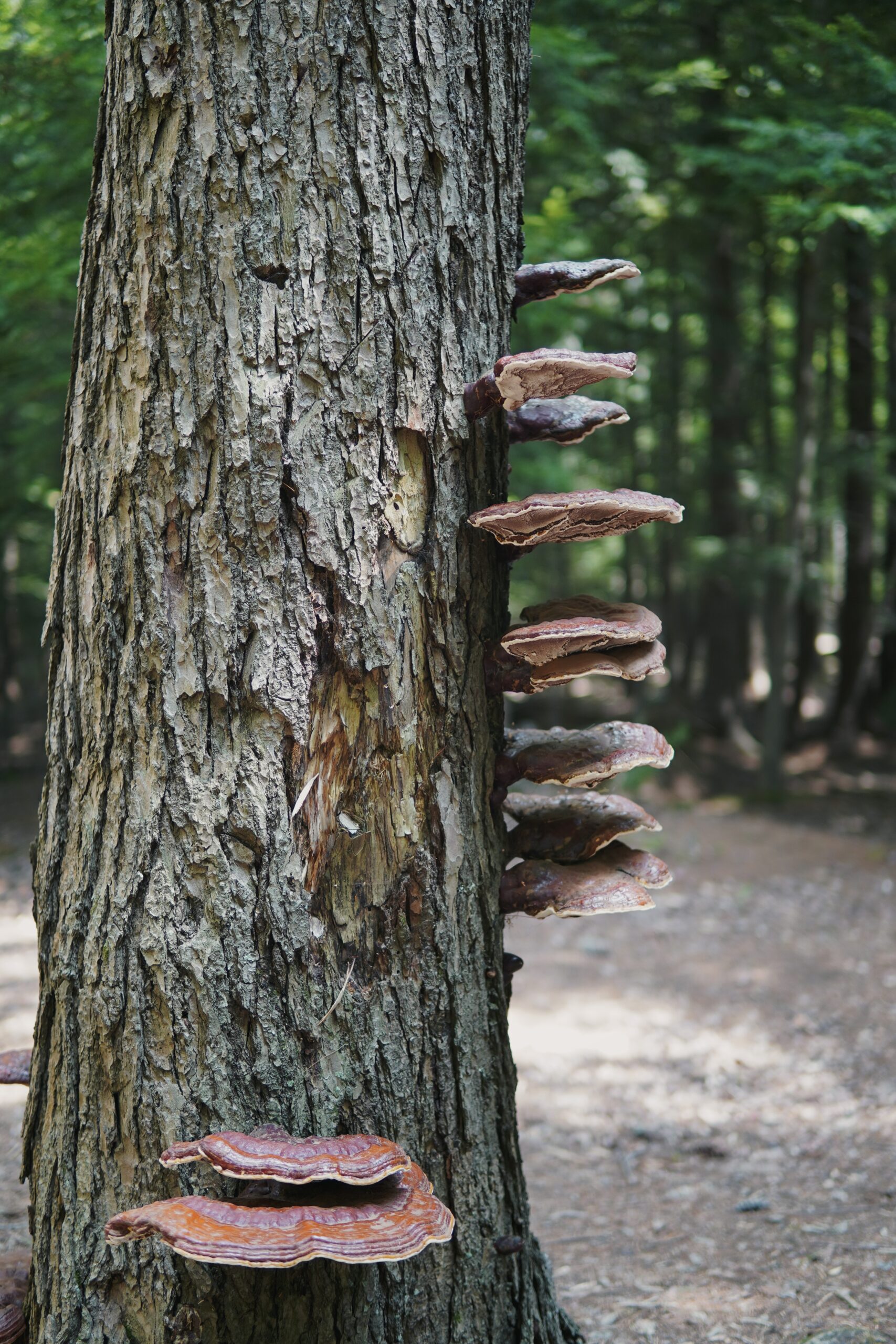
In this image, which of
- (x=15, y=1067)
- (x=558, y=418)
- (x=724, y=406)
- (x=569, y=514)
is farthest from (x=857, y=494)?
(x=15, y=1067)

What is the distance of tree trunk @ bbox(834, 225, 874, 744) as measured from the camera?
521 inches

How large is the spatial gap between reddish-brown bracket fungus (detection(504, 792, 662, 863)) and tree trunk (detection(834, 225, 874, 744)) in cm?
1187

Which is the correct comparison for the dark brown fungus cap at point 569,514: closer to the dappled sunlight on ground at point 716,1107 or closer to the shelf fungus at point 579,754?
the shelf fungus at point 579,754

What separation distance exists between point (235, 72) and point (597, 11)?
28.2 feet

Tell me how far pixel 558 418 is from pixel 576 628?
0.65m

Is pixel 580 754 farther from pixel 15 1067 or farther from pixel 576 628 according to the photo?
pixel 15 1067

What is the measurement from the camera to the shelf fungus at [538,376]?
2.01 meters

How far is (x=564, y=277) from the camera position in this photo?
2277 mm

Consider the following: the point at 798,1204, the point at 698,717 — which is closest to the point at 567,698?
the point at 698,717

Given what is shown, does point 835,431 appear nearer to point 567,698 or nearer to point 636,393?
point 636,393

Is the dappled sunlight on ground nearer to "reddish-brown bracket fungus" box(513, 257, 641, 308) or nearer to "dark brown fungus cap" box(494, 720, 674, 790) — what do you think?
"dark brown fungus cap" box(494, 720, 674, 790)

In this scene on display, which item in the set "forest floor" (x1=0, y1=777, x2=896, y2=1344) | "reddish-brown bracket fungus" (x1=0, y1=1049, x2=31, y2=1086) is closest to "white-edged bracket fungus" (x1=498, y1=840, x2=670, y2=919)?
"reddish-brown bracket fungus" (x1=0, y1=1049, x2=31, y2=1086)

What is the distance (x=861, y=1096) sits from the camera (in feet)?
16.2

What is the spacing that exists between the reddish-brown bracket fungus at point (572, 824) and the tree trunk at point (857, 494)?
38.9 ft
